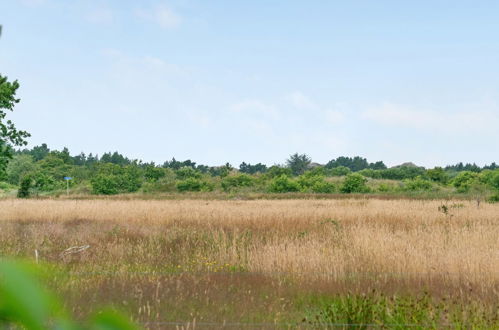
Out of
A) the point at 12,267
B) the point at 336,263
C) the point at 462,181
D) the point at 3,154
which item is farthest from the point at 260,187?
the point at 12,267

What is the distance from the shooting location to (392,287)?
259 inches

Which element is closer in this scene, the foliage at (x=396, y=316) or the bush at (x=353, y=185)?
the foliage at (x=396, y=316)

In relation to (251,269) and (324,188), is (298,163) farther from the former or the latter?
(251,269)

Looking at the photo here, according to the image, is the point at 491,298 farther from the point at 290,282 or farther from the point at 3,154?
the point at 3,154

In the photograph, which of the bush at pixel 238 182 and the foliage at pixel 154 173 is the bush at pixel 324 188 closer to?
the bush at pixel 238 182

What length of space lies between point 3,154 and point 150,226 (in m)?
5.81

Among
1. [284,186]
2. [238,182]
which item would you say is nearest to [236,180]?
[238,182]

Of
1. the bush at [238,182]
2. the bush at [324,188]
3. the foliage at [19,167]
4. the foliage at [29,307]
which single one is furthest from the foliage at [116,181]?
the foliage at [29,307]

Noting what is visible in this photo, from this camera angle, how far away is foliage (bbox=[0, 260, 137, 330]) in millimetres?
269

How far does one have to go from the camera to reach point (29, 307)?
27 cm

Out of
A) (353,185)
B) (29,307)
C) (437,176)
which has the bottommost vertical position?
(29,307)

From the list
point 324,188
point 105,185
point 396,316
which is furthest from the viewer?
point 105,185

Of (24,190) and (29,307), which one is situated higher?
(24,190)

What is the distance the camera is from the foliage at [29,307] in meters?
0.27
